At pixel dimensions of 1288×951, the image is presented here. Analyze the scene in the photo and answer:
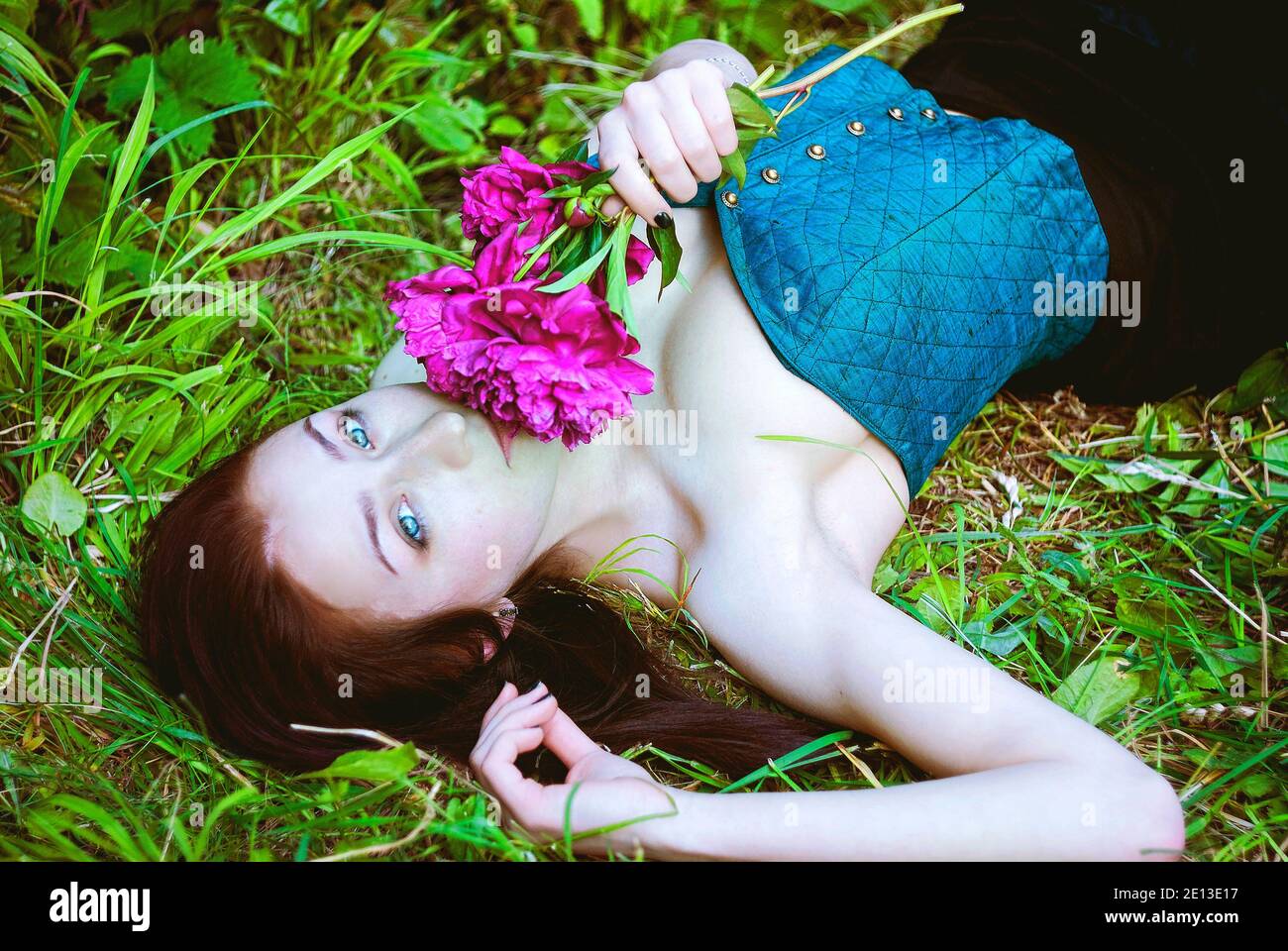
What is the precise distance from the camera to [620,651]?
2477mm

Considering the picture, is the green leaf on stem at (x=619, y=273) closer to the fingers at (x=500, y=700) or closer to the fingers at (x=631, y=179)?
the fingers at (x=631, y=179)

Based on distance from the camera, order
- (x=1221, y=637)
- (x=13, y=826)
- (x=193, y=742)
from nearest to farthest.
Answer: (x=13, y=826)
(x=193, y=742)
(x=1221, y=637)

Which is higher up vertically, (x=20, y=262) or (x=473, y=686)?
(x=20, y=262)

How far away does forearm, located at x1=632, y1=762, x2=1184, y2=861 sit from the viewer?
6.04 ft

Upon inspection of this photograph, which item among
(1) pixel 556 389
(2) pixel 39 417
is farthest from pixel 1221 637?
(2) pixel 39 417

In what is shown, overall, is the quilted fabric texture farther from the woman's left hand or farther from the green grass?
the woman's left hand

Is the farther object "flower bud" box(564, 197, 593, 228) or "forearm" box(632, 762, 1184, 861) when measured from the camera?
"flower bud" box(564, 197, 593, 228)

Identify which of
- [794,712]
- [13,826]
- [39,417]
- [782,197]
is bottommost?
[13,826]

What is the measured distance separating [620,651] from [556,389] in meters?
0.79

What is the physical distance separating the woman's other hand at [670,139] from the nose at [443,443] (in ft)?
1.75

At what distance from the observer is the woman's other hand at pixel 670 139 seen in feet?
6.50

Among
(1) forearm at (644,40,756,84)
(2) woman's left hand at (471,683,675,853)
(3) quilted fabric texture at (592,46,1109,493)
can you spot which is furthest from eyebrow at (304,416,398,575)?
(1) forearm at (644,40,756,84)

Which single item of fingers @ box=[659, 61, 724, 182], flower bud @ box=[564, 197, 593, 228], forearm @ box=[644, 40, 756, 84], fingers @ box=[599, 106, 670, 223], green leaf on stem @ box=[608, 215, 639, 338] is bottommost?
green leaf on stem @ box=[608, 215, 639, 338]
